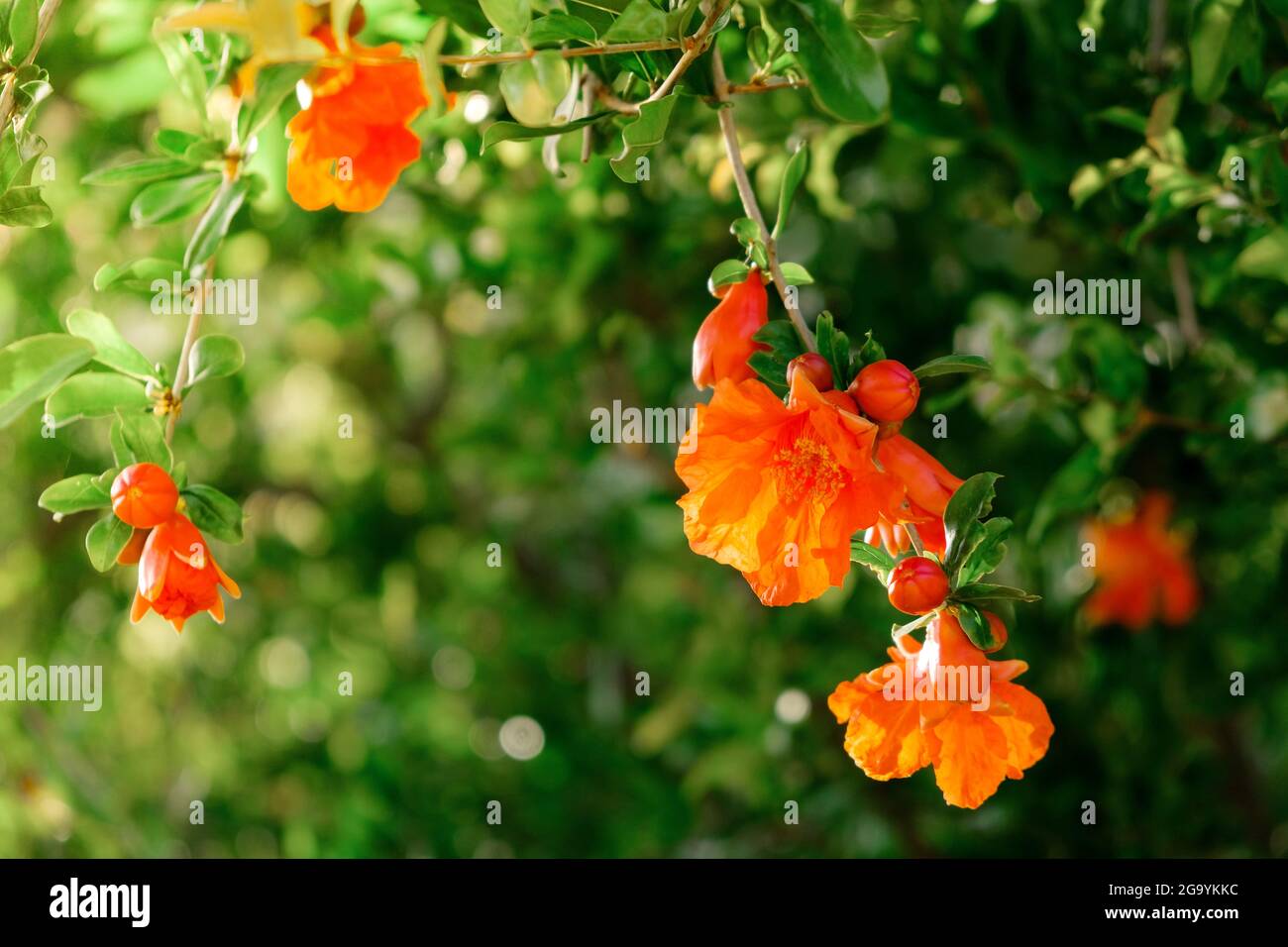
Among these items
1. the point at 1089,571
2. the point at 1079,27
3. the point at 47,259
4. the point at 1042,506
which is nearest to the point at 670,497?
the point at 1089,571

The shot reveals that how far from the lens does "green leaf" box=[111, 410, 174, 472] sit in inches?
30.6

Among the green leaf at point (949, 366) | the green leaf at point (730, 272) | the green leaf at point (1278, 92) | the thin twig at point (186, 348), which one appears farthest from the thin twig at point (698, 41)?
the green leaf at point (1278, 92)

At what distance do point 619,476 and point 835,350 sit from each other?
3.93 ft

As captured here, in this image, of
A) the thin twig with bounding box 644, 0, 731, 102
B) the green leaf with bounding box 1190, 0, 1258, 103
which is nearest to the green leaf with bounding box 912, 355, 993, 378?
the thin twig with bounding box 644, 0, 731, 102

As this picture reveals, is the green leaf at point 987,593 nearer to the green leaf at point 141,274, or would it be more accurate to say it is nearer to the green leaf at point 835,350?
the green leaf at point 835,350

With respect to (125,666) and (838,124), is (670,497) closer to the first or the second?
(838,124)

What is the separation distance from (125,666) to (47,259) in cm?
104

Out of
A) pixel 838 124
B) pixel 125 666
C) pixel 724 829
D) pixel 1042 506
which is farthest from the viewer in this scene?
pixel 125 666

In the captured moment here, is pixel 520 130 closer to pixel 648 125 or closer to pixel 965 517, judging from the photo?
pixel 648 125

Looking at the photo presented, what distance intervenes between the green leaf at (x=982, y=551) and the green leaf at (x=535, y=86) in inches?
14.2

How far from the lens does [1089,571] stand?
1.57 meters

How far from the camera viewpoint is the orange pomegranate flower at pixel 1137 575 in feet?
5.23

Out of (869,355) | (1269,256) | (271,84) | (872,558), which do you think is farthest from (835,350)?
(1269,256)

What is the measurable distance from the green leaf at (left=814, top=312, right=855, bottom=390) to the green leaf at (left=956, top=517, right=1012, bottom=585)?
12 centimetres
